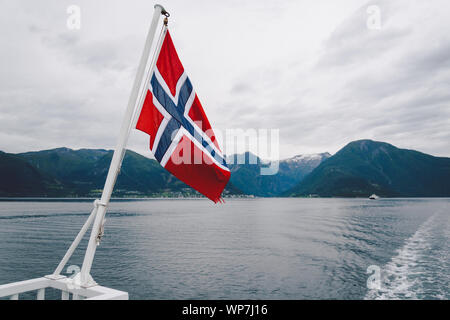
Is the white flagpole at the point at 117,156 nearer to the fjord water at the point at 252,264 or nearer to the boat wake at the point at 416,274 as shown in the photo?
the fjord water at the point at 252,264

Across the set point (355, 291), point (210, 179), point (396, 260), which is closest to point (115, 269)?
point (355, 291)

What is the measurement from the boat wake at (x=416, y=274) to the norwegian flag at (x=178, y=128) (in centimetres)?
2186

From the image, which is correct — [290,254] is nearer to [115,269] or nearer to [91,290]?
[115,269]

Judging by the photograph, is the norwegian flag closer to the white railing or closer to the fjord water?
the white railing

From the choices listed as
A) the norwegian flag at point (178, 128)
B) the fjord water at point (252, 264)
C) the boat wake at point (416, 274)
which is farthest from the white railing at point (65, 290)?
the boat wake at point (416, 274)

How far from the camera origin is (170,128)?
23.3 ft

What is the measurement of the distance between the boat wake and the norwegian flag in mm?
21864

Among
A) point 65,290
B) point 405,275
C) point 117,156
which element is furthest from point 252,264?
point 117,156

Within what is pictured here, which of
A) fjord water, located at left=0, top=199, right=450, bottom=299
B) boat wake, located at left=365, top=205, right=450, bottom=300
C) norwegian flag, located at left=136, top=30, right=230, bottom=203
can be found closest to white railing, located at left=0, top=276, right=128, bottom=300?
norwegian flag, located at left=136, top=30, right=230, bottom=203

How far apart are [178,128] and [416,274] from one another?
1284 inches

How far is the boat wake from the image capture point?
79.5 ft

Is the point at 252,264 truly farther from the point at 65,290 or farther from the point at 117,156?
the point at 117,156

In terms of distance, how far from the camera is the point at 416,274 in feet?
98.9
